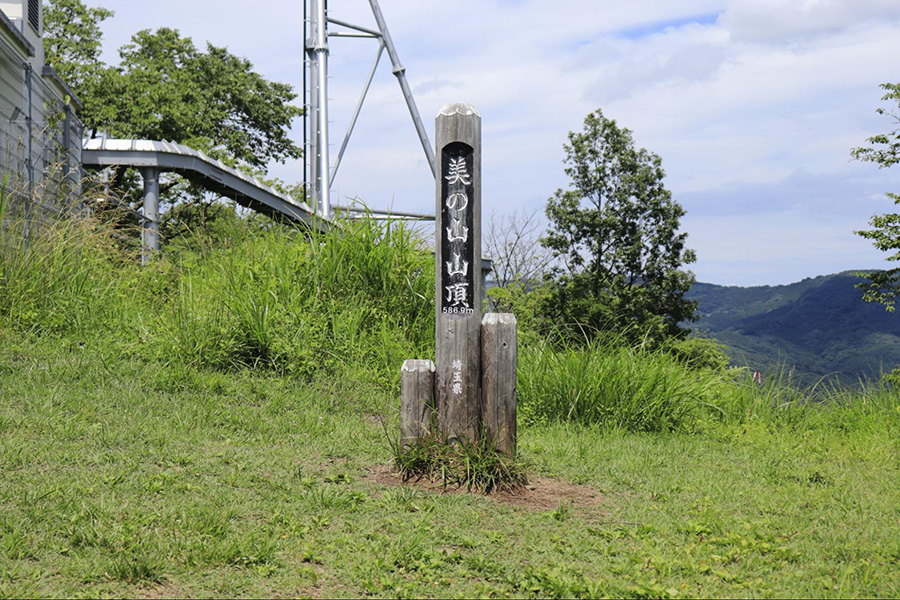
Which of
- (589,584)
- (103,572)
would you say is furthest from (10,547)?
(589,584)

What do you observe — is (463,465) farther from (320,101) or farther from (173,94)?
(173,94)

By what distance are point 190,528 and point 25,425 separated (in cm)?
244

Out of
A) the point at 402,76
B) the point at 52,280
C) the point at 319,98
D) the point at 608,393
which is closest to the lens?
the point at 608,393

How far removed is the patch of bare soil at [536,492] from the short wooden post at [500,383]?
0.28 meters

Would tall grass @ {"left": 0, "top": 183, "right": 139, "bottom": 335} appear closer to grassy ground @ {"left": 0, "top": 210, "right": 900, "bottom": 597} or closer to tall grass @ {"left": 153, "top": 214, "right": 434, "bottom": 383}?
grassy ground @ {"left": 0, "top": 210, "right": 900, "bottom": 597}

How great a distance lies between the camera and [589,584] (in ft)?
11.1

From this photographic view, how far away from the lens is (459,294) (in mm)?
4855

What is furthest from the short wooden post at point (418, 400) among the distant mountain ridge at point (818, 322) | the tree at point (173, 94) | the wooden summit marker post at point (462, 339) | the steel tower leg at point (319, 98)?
the distant mountain ridge at point (818, 322)

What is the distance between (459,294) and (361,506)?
4.63 ft

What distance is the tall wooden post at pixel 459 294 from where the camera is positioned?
486 centimetres

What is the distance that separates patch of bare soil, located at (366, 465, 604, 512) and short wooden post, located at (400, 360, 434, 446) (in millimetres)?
294

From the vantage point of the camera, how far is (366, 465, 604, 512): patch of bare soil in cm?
465

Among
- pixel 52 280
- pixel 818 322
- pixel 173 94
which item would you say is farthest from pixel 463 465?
pixel 818 322

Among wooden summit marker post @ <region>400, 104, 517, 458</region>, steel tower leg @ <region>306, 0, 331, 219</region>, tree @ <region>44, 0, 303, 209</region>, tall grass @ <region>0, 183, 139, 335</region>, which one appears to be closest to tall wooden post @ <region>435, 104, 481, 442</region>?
wooden summit marker post @ <region>400, 104, 517, 458</region>
